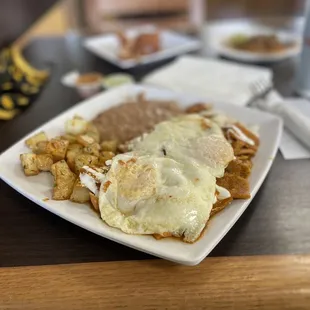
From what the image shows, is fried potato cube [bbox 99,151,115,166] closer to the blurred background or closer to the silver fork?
the silver fork

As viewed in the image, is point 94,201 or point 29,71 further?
point 29,71

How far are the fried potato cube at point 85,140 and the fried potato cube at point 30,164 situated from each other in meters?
0.10

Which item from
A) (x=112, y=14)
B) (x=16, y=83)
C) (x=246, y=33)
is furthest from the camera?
(x=112, y=14)

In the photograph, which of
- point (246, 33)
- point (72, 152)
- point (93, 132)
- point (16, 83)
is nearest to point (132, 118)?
point (93, 132)

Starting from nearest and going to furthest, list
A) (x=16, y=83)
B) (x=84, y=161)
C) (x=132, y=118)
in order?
(x=84, y=161), (x=132, y=118), (x=16, y=83)

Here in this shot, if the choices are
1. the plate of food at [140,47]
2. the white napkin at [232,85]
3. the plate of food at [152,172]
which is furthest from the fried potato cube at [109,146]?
the plate of food at [140,47]

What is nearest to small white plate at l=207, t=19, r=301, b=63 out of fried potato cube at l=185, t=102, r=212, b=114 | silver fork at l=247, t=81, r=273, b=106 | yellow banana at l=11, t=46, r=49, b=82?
silver fork at l=247, t=81, r=273, b=106

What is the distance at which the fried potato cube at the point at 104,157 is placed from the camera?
0.78 m

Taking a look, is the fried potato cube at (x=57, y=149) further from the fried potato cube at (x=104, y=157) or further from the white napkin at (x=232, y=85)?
the white napkin at (x=232, y=85)

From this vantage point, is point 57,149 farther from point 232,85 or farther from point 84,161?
point 232,85

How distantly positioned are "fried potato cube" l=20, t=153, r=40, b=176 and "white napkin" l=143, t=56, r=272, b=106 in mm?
563

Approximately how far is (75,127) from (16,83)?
0.50 meters

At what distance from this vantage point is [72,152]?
0.81 metres

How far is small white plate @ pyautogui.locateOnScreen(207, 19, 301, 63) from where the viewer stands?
140cm
